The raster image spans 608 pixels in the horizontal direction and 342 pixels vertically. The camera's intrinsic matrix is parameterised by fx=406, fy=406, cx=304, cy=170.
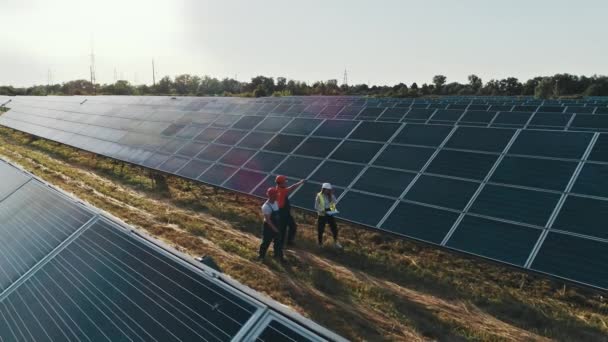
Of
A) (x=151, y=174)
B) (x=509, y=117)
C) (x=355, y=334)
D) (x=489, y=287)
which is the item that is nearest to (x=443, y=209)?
(x=489, y=287)

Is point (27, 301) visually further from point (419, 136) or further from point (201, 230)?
point (419, 136)

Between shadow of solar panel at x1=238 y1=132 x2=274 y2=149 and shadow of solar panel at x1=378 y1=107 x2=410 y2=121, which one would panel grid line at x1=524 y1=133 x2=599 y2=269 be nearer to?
shadow of solar panel at x1=238 y1=132 x2=274 y2=149

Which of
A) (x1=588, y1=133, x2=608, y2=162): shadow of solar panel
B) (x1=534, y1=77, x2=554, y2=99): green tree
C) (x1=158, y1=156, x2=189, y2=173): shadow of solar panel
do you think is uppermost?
(x1=534, y1=77, x2=554, y2=99): green tree

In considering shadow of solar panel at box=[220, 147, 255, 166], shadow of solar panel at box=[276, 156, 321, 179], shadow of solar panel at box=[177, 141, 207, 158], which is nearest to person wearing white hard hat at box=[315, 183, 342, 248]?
shadow of solar panel at box=[276, 156, 321, 179]

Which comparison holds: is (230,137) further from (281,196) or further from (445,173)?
(445,173)

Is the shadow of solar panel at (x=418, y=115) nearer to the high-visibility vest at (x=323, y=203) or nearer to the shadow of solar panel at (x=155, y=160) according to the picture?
the high-visibility vest at (x=323, y=203)

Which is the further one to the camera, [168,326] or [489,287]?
[489,287]
